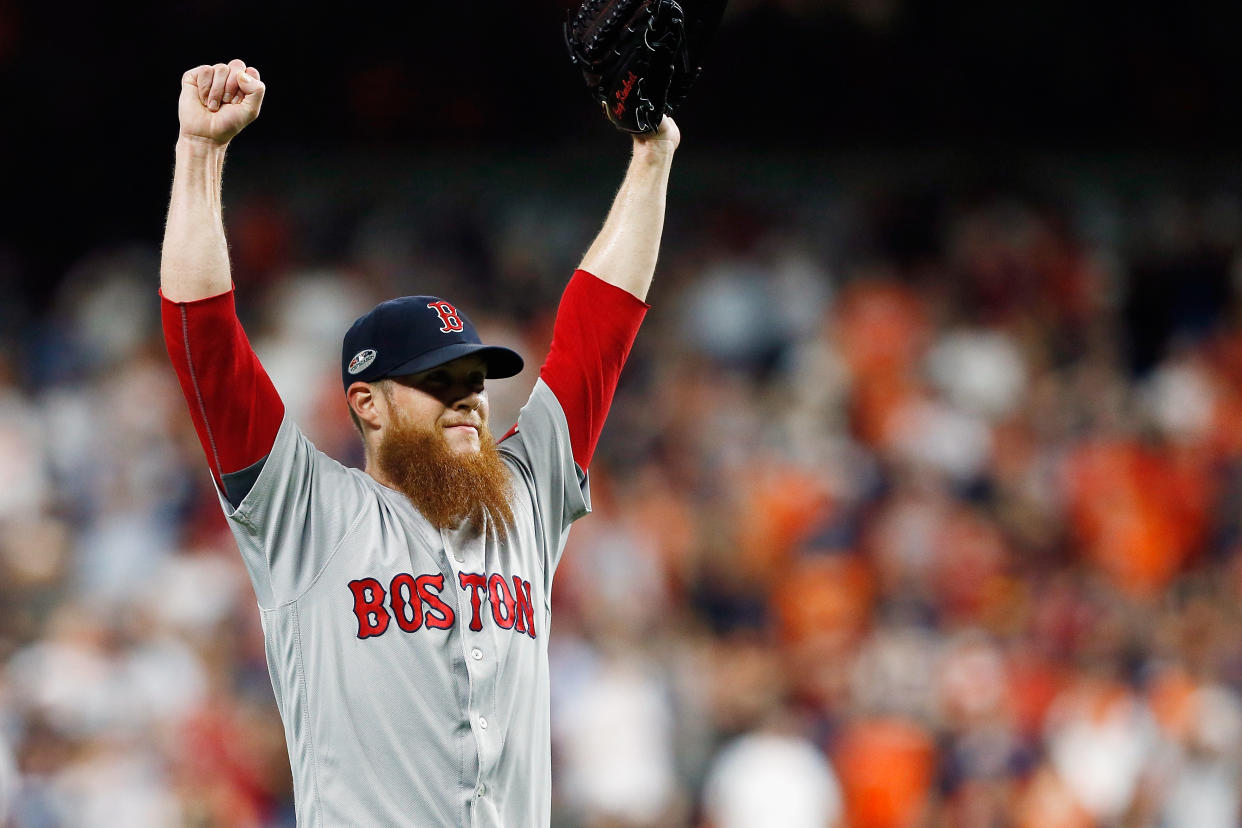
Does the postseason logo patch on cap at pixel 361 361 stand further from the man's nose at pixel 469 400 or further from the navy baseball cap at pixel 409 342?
the man's nose at pixel 469 400

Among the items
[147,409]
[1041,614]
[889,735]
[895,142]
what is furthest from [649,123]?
[895,142]

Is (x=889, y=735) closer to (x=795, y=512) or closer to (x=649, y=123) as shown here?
(x=795, y=512)

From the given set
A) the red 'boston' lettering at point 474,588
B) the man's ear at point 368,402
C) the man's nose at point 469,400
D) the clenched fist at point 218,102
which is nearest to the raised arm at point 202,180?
the clenched fist at point 218,102

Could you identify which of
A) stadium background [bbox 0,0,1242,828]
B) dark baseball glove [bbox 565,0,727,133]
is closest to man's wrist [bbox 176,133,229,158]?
dark baseball glove [bbox 565,0,727,133]

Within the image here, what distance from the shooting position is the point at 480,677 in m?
2.42

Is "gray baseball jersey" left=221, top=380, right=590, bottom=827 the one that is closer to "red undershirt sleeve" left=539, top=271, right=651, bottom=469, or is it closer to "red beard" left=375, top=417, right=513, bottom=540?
"red beard" left=375, top=417, right=513, bottom=540

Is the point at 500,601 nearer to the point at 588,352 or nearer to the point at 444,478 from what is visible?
the point at 444,478

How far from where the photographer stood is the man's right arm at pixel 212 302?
2277 mm

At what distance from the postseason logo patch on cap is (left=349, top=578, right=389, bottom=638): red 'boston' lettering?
0.40 metres

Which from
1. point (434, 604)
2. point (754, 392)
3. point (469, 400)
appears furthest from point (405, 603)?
point (754, 392)

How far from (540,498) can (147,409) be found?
609cm

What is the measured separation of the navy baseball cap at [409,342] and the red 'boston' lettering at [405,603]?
0.37 meters

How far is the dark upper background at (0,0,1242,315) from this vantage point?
938 cm

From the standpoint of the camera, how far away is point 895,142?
9617 millimetres
